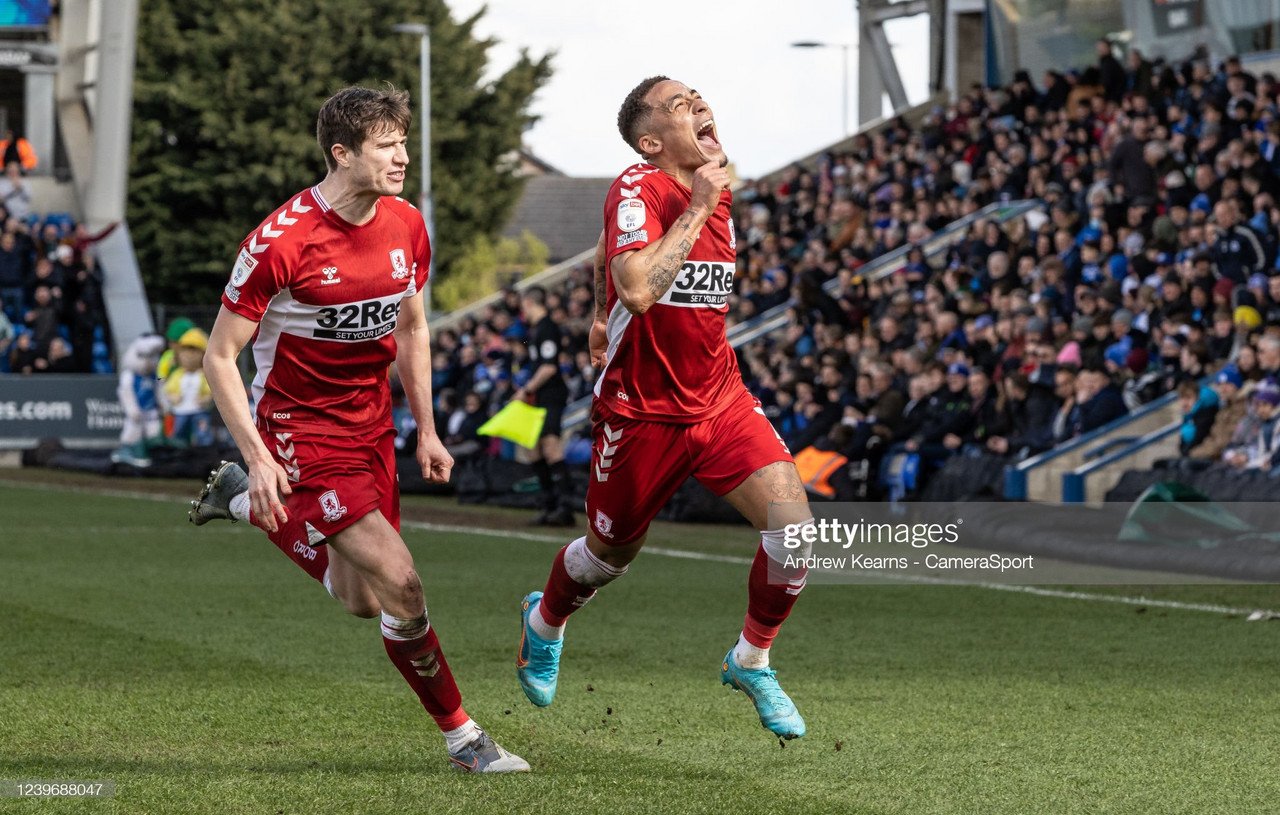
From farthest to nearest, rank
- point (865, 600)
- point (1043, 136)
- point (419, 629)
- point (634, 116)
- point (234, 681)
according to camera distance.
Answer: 1. point (1043, 136)
2. point (865, 600)
3. point (234, 681)
4. point (634, 116)
5. point (419, 629)

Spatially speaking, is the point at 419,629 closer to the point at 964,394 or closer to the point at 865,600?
the point at 865,600

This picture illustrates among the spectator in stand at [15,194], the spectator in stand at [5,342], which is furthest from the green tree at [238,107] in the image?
the spectator in stand at [5,342]

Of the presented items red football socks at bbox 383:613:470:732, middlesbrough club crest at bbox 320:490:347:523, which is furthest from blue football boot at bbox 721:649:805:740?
middlesbrough club crest at bbox 320:490:347:523

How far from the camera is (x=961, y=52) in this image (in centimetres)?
3259

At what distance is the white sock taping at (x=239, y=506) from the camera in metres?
6.45

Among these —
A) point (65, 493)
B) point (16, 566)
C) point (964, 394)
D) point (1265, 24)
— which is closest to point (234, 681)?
point (16, 566)

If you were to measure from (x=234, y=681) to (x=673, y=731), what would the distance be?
2.17 meters

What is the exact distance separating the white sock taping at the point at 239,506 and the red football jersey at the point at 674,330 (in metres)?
1.31

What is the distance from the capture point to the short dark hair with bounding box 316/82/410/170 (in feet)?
19.9

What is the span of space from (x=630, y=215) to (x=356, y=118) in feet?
3.17

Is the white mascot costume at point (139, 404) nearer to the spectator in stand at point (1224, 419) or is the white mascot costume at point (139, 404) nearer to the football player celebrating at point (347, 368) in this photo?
the spectator in stand at point (1224, 419)

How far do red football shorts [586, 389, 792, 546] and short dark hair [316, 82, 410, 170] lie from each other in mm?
1314

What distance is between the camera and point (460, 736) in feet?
20.4

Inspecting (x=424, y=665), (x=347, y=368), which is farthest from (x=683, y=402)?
(x=424, y=665)
